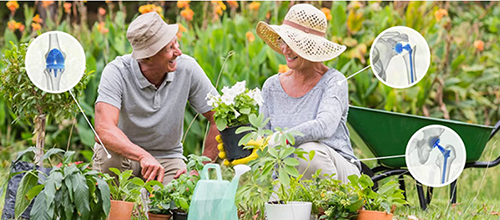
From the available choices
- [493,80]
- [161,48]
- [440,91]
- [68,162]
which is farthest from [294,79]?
[493,80]

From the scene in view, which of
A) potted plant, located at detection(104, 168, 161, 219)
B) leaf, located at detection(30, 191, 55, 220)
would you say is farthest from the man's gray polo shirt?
leaf, located at detection(30, 191, 55, 220)

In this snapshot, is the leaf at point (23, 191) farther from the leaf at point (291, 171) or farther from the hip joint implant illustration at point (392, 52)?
the hip joint implant illustration at point (392, 52)

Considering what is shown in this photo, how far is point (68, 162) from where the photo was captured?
220 cm

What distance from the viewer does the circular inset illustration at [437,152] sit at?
2500 millimetres

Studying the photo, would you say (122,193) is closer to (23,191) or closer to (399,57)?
(23,191)

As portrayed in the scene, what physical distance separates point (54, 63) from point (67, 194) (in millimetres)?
714

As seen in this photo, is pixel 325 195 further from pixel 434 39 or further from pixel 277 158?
pixel 434 39

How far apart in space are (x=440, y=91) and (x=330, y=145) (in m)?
2.72

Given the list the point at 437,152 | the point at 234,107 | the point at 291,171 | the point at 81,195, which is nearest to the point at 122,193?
the point at 81,195

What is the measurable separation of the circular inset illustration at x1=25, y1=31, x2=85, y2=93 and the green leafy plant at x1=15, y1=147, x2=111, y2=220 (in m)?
0.50

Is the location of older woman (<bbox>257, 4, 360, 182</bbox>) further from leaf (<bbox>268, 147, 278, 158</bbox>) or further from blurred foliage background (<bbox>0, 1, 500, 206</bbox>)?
blurred foliage background (<bbox>0, 1, 500, 206</bbox>)

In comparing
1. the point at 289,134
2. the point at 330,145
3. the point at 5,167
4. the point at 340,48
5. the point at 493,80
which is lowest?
the point at 5,167

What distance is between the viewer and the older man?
280 centimetres

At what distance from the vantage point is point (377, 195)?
2.23m
